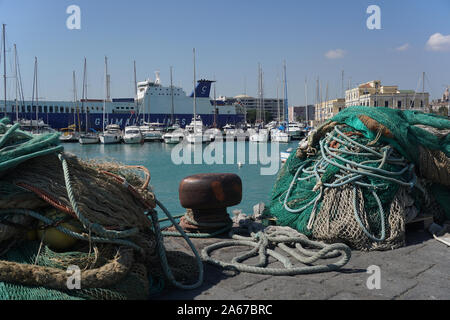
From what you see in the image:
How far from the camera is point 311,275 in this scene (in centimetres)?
344

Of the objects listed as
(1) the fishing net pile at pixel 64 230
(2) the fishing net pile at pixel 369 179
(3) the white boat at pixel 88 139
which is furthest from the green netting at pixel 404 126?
(3) the white boat at pixel 88 139

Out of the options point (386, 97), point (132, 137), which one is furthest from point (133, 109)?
point (386, 97)

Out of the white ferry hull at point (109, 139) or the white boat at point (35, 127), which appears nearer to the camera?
the white ferry hull at point (109, 139)

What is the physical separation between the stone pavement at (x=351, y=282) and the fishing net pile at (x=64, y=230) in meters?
0.46

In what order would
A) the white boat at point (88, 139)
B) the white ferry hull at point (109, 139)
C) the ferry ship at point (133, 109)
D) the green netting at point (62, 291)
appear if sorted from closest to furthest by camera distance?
1. the green netting at point (62, 291)
2. the white boat at point (88, 139)
3. the white ferry hull at point (109, 139)
4. the ferry ship at point (133, 109)

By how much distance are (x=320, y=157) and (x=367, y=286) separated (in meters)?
2.26

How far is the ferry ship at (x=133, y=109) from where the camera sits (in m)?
64.4

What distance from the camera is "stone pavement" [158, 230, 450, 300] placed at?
9.74ft

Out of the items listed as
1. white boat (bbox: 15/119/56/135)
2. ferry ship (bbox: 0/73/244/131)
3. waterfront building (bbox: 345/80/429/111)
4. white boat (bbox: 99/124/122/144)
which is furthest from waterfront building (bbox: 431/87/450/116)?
white boat (bbox: 15/119/56/135)

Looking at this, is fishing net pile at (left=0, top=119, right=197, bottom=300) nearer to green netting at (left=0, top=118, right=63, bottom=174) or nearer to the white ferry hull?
green netting at (left=0, top=118, right=63, bottom=174)

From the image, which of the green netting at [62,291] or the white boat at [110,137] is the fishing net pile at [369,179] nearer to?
the green netting at [62,291]

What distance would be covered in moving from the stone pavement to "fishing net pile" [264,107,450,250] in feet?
1.22

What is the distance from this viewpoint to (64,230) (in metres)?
2.79

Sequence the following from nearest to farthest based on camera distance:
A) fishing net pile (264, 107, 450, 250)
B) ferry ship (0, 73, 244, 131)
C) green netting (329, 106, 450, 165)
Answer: fishing net pile (264, 107, 450, 250) < green netting (329, 106, 450, 165) < ferry ship (0, 73, 244, 131)
